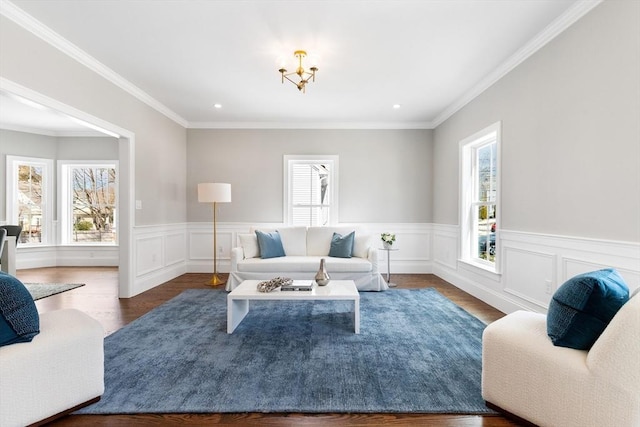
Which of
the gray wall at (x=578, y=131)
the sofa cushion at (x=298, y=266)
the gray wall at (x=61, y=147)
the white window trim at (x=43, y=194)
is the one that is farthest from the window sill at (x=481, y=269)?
the white window trim at (x=43, y=194)

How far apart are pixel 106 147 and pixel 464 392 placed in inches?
285

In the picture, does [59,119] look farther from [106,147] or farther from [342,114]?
[342,114]

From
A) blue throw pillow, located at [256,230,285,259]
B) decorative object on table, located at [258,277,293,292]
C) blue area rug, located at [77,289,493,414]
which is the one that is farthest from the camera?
blue throw pillow, located at [256,230,285,259]

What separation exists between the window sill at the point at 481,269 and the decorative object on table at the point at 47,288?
546 cm

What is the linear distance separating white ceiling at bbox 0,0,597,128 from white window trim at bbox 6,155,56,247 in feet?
11.6

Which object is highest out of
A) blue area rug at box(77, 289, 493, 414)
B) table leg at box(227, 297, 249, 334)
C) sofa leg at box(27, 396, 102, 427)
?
table leg at box(227, 297, 249, 334)

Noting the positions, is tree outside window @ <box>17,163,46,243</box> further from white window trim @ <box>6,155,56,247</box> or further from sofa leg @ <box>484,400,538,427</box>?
sofa leg @ <box>484,400,538,427</box>

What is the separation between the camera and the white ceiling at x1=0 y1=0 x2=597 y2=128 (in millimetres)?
2475

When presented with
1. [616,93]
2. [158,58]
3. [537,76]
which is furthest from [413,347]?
[158,58]

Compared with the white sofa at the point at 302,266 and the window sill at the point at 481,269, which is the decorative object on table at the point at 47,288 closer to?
the white sofa at the point at 302,266

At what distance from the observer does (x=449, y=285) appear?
15.5ft

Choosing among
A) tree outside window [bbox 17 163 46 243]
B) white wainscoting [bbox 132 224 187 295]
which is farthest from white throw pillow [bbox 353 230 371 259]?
tree outside window [bbox 17 163 46 243]

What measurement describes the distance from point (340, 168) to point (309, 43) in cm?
283

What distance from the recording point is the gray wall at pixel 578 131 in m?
2.07
